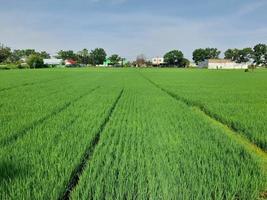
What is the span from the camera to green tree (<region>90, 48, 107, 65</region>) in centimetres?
14088

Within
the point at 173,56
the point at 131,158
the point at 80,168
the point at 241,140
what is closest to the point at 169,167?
the point at 131,158

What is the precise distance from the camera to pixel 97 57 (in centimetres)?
14175

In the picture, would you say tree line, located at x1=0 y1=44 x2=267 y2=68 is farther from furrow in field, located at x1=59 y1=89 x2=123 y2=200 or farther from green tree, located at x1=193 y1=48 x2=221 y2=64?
furrow in field, located at x1=59 y1=89 x2=123 y2=200

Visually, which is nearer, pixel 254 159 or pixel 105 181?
pixel 105 181

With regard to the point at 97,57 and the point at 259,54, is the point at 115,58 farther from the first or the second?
the point at 259,54

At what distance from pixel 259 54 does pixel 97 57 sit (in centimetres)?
7337

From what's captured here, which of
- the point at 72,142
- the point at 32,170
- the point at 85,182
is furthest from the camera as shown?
the point at 72,142

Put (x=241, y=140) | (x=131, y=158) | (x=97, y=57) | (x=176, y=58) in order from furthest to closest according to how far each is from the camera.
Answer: (x=97, y=57), (x=176, y=58), (x=241, y=140), (x=131, y=158)

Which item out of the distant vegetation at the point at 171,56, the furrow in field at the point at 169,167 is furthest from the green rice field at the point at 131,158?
the distant vegetation at the point at 171,56

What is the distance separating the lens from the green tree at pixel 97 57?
140875 mm

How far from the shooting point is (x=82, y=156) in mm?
4215

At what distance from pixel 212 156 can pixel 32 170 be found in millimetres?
2468

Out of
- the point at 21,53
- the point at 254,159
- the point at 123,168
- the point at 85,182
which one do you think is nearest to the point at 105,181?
the point at 85,182

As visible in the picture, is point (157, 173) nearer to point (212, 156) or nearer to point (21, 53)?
point (212, 156)
